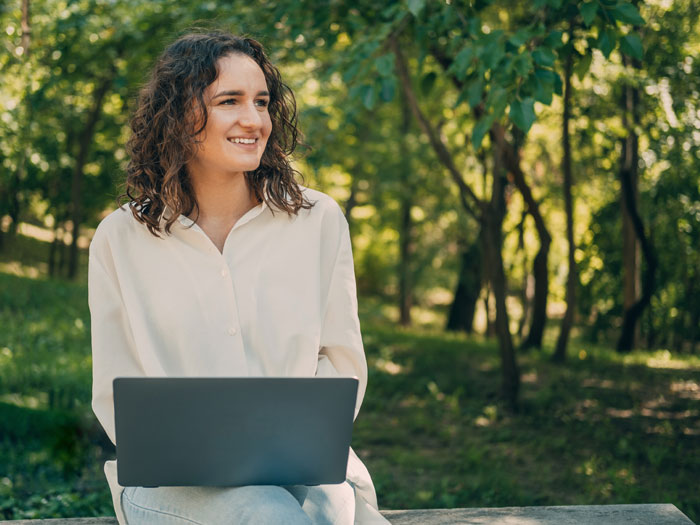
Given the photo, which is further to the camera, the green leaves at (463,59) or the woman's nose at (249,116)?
the green leaves at (463,59)

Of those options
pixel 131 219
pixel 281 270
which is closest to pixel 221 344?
pixel 281 270

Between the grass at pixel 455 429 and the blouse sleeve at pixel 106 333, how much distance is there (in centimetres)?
174

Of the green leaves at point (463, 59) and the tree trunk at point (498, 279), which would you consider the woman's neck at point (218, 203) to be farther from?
the tree trunk at point (498, 279)

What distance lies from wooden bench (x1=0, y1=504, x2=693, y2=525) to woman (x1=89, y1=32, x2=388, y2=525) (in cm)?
40

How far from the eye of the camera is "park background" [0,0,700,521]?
3773 millimetres

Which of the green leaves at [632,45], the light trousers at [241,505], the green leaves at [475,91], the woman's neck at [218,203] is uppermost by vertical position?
the green leaves at [632,45]

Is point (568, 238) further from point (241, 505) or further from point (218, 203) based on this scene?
point (241, 505)

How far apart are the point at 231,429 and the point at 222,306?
42 cm

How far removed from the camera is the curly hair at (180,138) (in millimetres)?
2102

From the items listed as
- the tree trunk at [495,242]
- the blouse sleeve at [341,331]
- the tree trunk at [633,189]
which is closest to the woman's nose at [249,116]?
the blouse sleeve at [341,331]

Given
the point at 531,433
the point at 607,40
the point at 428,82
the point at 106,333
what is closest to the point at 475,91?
the point at 607,40

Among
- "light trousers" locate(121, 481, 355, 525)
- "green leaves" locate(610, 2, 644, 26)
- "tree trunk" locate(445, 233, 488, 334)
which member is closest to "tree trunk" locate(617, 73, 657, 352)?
"tree trunk" locate(445, 233, 488, 334)

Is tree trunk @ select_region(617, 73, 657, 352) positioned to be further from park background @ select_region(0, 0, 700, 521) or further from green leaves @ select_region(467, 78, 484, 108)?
green leaves @ select_region(467, 78, 484, 108)

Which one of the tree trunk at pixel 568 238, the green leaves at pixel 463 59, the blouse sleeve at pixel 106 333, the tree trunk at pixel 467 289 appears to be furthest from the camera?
the tree trunk at pixel 467 289
